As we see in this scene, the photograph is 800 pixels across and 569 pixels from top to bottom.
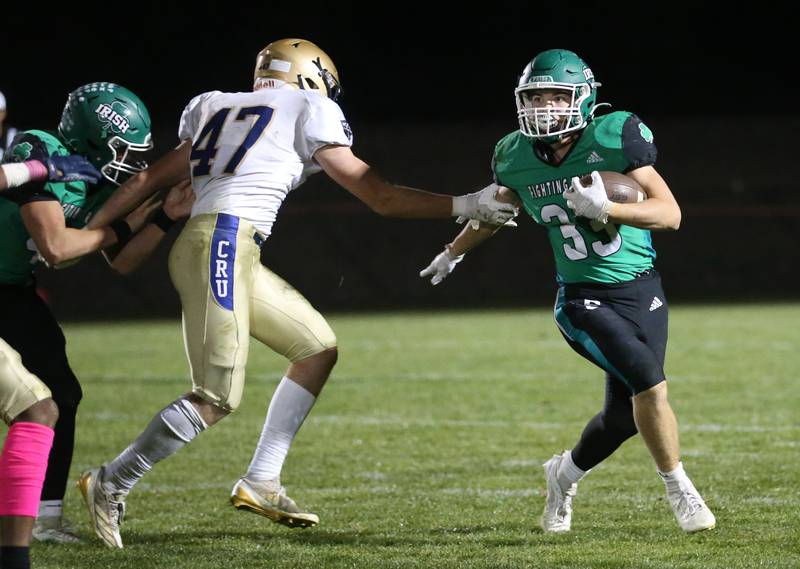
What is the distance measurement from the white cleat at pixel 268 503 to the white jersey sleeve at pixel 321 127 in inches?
40.5

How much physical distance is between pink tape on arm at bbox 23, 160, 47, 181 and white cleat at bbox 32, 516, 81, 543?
121cm

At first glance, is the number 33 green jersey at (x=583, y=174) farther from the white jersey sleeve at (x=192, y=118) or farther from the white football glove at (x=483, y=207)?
the white jersey sleeve at (x=192, y=118)

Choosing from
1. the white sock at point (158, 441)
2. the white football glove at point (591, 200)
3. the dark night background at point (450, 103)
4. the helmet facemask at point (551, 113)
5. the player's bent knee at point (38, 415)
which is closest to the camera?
the player's bent knee at point (38, 415)

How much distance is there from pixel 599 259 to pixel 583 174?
0.90 feet

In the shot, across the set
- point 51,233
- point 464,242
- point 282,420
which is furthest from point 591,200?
point 51,233

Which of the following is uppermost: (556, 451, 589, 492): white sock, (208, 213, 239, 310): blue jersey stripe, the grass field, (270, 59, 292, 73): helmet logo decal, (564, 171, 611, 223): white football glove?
(270, 59, 292, 73): helmet logo decal

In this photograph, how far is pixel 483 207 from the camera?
3723 mm

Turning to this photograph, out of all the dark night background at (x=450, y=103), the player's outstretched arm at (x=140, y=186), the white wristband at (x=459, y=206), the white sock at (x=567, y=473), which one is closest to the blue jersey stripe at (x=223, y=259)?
A: the player's outstretched arm at (x=140, y=186)

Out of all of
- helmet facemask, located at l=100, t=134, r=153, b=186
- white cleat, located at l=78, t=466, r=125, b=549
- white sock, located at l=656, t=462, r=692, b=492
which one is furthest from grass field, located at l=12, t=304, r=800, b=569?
helmet facemask, located at l=100, t=134, r=153, b=186

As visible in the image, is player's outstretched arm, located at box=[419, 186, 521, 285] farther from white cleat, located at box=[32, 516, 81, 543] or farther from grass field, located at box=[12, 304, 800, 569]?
white cleat, located at box=[32, 516, 81, 543]

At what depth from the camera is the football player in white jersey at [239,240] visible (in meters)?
3.69

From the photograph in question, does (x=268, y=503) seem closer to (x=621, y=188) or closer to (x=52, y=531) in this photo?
(x=52, y=531)

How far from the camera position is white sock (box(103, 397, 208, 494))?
3.70m

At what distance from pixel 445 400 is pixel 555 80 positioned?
12.4 ft
